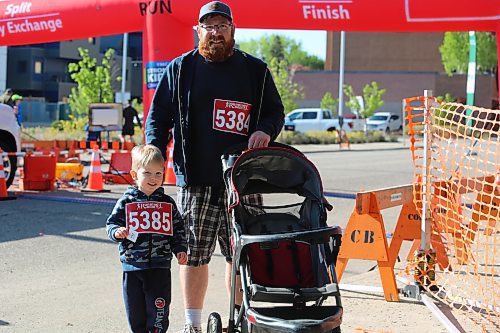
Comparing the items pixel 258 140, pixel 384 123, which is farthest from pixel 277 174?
pixel 384 123

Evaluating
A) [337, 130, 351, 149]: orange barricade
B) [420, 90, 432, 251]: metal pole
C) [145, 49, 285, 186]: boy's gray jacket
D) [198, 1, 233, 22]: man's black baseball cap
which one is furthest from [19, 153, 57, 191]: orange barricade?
[337, 130, 351, 149]: orange barricade

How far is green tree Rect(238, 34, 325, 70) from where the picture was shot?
131 metres

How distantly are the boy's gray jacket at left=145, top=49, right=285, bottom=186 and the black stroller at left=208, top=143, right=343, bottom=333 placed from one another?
34cm

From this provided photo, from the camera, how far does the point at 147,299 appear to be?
4.75 m

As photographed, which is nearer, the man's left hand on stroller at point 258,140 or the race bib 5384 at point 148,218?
the race bib 5384 at point 148,218

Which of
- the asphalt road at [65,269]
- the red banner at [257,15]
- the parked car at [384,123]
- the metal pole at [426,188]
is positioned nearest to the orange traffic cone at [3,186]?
the asphalt road at [65,269]

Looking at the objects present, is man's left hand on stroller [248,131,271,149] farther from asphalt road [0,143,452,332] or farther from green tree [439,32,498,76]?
green tree [439,32,498,76]

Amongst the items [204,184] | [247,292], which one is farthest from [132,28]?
[247,292]

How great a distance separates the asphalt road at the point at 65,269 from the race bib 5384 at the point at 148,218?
153 cm

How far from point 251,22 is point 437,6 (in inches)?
122

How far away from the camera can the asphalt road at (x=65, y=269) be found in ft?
20.7

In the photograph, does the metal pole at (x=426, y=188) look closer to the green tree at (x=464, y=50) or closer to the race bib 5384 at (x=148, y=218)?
the race bib 5384 at (x=148, y=218)

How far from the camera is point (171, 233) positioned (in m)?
4.80

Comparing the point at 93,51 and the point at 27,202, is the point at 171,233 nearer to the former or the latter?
the point at 27,202
